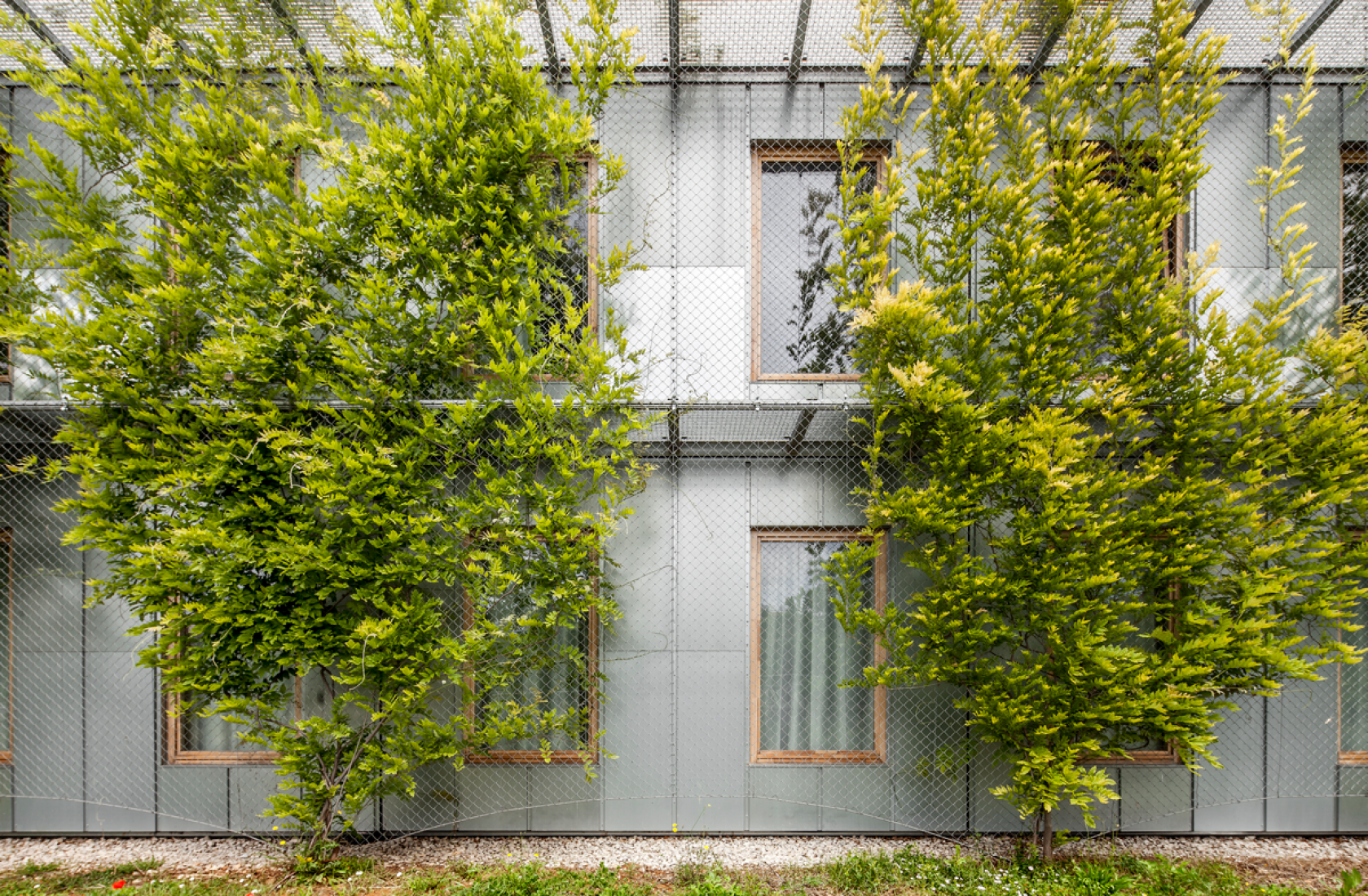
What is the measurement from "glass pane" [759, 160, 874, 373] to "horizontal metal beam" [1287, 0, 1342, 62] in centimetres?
309

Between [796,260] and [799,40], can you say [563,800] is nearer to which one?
[796,260]

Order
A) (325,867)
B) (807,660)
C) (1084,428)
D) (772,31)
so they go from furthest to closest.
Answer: (807,660)
(772,31)
(325,867)
(1084,428)

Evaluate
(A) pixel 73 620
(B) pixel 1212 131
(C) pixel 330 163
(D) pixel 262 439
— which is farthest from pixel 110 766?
(B) pixel 1212 131

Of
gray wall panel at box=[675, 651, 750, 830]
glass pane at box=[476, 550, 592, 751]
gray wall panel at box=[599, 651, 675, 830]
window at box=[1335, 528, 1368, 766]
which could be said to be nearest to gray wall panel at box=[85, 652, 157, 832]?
glass pane at box=[476, 550, 592, 751]

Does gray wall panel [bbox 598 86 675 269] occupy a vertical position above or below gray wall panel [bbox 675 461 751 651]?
above

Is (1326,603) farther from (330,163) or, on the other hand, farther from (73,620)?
(73,620)

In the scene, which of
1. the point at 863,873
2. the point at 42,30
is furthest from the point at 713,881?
the point at 42,30

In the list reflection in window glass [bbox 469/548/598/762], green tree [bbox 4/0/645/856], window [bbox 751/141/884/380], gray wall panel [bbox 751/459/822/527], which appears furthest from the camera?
window [bbox 751/141/884/380]

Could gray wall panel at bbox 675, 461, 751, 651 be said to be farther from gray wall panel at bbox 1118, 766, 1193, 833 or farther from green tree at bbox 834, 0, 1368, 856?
gray wall panel at bbox 1118, 766, 1193, 833

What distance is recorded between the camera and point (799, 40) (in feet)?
13.3

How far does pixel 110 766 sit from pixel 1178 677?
24.3ft

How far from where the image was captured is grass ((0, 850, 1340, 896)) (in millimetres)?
3473

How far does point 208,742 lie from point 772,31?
6809 millimetres

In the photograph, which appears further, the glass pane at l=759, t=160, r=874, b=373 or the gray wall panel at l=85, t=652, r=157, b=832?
the glass pane at l=759, t=160, r=874, b=373
